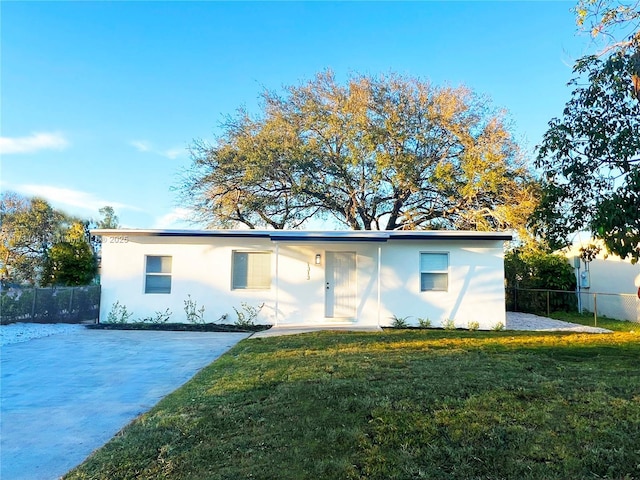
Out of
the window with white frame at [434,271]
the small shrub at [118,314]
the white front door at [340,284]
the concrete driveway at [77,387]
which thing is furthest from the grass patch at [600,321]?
the small shrub at [118,314]

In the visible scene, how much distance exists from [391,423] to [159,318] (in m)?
10.2

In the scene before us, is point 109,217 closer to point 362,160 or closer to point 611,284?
point 362,160

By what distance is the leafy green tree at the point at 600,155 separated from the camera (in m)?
5.50

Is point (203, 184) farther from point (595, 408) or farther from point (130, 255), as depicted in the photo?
point (595, 408)

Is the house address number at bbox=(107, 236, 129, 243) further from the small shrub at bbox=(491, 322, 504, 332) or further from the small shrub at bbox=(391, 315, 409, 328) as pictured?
the small shrub at bbox=(491, 322, 504, 332)

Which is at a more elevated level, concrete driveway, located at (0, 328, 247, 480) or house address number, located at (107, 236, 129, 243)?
house address number, located at (107, 236, 129, 243)

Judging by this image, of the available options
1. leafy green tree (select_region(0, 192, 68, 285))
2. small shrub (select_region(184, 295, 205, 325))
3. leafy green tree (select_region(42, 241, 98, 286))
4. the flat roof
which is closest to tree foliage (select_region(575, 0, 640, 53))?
the flat roof

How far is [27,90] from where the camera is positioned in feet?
37.1

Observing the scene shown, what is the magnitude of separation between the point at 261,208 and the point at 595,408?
633 inches

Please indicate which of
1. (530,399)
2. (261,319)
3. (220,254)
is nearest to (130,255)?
(220,254)

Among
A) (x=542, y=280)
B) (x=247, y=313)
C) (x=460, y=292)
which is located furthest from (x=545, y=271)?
(x=247, y=313)

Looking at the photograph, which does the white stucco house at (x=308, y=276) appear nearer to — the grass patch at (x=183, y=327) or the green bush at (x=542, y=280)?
the grass patch at (x=183, y=327)

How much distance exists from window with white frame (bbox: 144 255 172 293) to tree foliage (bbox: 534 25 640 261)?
32.2 feet

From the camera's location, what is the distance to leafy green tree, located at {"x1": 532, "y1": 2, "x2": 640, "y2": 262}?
5.50 m
